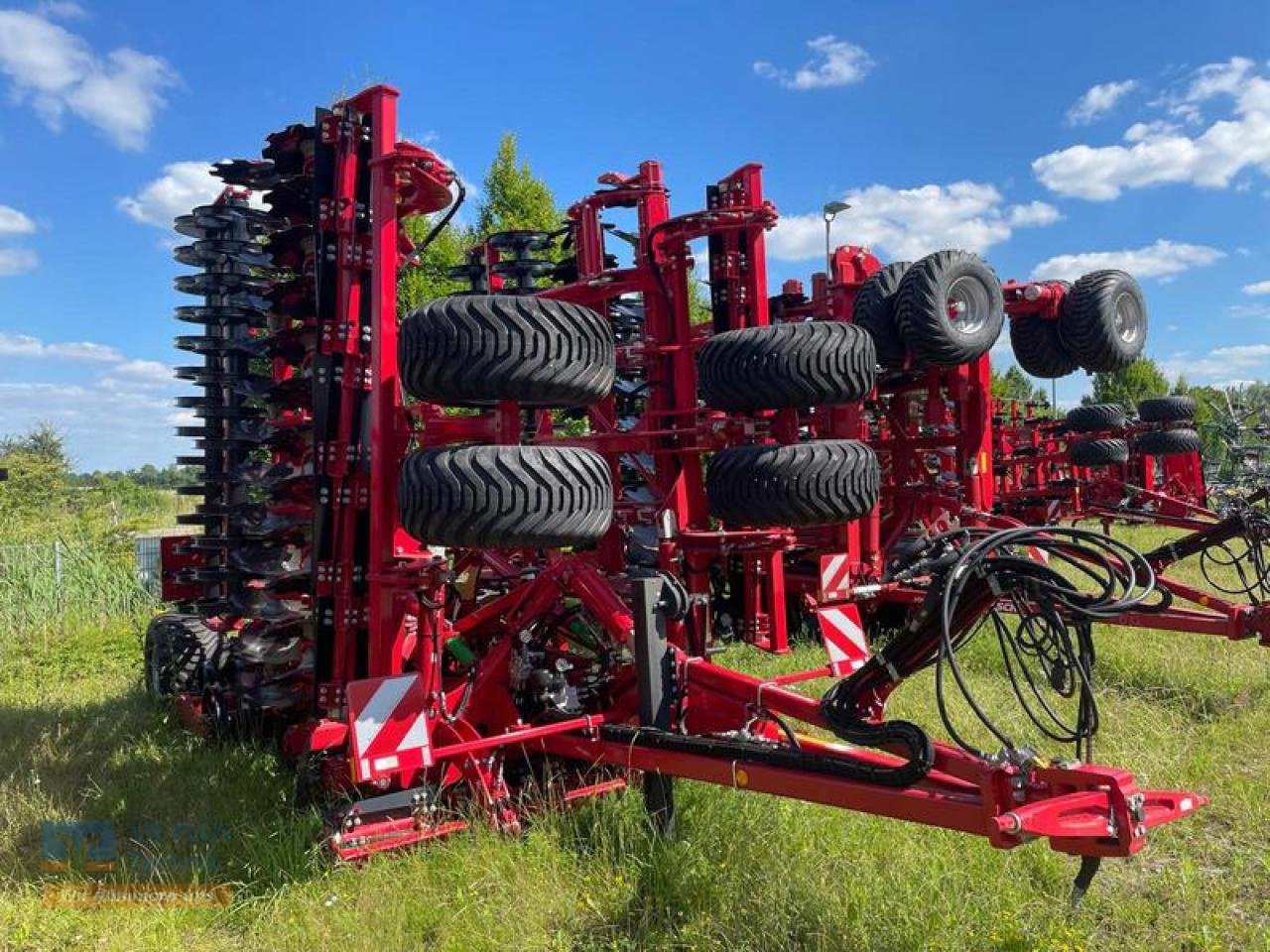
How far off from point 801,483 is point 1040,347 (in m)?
5.52

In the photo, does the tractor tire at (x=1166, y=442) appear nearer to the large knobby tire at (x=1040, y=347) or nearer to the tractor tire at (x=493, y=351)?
the large knobby tire at (x=1040, y=347)

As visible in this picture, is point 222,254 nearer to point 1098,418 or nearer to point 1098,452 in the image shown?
point 1098,452

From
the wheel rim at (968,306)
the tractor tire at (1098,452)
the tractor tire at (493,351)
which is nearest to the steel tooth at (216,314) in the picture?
the tractor tire at (493,351)

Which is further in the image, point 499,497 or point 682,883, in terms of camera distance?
point 682,883

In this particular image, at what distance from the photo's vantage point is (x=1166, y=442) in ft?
54.5

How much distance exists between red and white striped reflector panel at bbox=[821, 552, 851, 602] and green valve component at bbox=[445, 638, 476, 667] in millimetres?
2671

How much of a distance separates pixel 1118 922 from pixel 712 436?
3165 mm

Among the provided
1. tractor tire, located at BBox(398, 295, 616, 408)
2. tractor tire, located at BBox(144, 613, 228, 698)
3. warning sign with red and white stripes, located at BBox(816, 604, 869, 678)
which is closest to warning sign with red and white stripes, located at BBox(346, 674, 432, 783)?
tractor tire, located at BBox(398, 295, 616, 408)

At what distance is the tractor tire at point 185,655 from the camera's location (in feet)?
20.2

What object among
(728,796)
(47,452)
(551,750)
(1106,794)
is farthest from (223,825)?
(47,452)

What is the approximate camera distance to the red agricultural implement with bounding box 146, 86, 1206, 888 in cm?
295

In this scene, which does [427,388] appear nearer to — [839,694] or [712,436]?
[839,694]

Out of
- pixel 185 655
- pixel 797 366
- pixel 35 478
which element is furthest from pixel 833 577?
pixel 35 478

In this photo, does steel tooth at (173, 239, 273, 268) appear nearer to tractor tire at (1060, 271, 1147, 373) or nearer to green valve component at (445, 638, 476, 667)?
green valve component at (445, 638, 476, 667)
